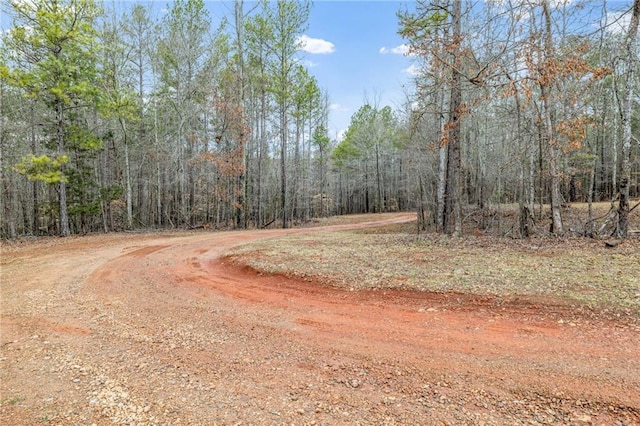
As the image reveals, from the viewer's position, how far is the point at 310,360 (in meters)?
3.22

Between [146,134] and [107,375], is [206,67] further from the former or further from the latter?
[107,375]

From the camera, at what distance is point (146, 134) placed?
22.0m

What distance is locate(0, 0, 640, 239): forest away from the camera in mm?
8547

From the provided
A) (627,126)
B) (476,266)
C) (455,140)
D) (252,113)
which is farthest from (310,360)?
(252,113)

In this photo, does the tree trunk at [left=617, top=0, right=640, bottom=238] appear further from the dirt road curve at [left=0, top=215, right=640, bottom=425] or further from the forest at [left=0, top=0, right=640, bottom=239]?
the dirt road curve at [left=0, top=215, right=640, bottom=425]

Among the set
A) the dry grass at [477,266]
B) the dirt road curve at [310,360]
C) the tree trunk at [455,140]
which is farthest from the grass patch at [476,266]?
the tree trunk at [455,140]

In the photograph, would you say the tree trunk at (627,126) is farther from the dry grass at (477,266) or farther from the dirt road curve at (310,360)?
the dirt road curve at (310,360)

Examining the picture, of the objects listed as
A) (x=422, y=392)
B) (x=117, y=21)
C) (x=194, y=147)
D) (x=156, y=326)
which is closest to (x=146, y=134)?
(x=194, y=147)

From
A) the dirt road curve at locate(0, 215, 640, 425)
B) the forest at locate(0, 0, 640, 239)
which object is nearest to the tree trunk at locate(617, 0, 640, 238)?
the forest at locate(0, 0, 640, 239)

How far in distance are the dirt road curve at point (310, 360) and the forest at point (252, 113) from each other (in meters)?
5.22

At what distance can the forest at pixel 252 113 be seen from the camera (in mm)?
8547

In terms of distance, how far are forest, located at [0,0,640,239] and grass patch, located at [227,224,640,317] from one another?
6.85 ft

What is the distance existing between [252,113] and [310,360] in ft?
63.6

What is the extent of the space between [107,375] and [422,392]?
2895mm
